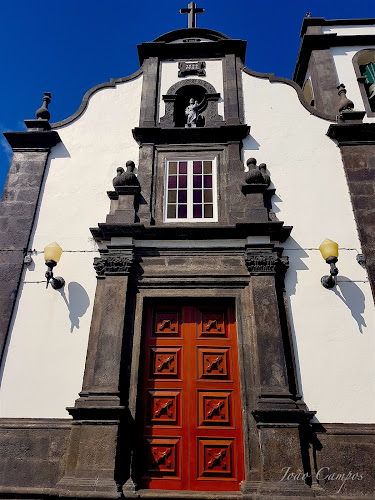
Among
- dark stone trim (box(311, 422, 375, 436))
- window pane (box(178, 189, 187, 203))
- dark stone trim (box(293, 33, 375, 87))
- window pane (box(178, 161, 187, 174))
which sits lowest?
dark stone trim (box(311, 422, 375, 436))

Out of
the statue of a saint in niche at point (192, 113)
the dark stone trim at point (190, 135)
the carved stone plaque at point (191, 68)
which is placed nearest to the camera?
the dark stone trim at point (190, 135)

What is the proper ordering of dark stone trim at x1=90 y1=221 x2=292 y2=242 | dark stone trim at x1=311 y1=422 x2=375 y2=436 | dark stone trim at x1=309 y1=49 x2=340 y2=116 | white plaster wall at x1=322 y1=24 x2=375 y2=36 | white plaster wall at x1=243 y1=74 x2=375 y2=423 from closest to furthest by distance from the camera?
dark stone trim at x1=311 y1=422 x2=375 y2=436 < white plaster wall at x1=243 y1=74 x2=375 y2=423 < dark stone trim at x1=90 y1=221 x2=292 y2=242 < dark stone trim at x1=309 y1=49 x2=340 y2=116 < white plaster wall at x1=322 y1=24 x2=375 y2=36

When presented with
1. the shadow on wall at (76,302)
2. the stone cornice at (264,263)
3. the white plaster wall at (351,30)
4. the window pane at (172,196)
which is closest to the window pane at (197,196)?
the window pane at (172,196)

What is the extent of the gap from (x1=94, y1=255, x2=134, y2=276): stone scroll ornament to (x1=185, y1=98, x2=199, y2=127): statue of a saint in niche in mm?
3841

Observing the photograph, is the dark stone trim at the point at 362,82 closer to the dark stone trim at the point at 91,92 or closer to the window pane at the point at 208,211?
the window pane at the point at 208,211

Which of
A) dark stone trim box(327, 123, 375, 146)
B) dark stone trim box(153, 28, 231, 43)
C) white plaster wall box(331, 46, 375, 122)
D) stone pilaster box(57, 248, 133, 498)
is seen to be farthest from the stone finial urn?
dark stone trim box(153, 28, 231, 43)

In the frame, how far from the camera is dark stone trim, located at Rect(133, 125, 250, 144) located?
8875 millimetres

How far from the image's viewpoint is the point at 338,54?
11.7 meters

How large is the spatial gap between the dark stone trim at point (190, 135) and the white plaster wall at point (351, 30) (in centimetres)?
559

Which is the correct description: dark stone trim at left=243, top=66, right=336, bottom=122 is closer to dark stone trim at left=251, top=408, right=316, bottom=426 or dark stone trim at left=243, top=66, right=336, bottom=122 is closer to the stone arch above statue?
the stone arch above statue

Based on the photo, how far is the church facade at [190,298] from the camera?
5.94 m

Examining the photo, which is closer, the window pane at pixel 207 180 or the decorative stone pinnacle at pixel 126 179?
the decorative stone pinnacle at pixel 126 179

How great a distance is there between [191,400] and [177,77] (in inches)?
289

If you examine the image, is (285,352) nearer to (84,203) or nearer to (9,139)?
(84,203)
